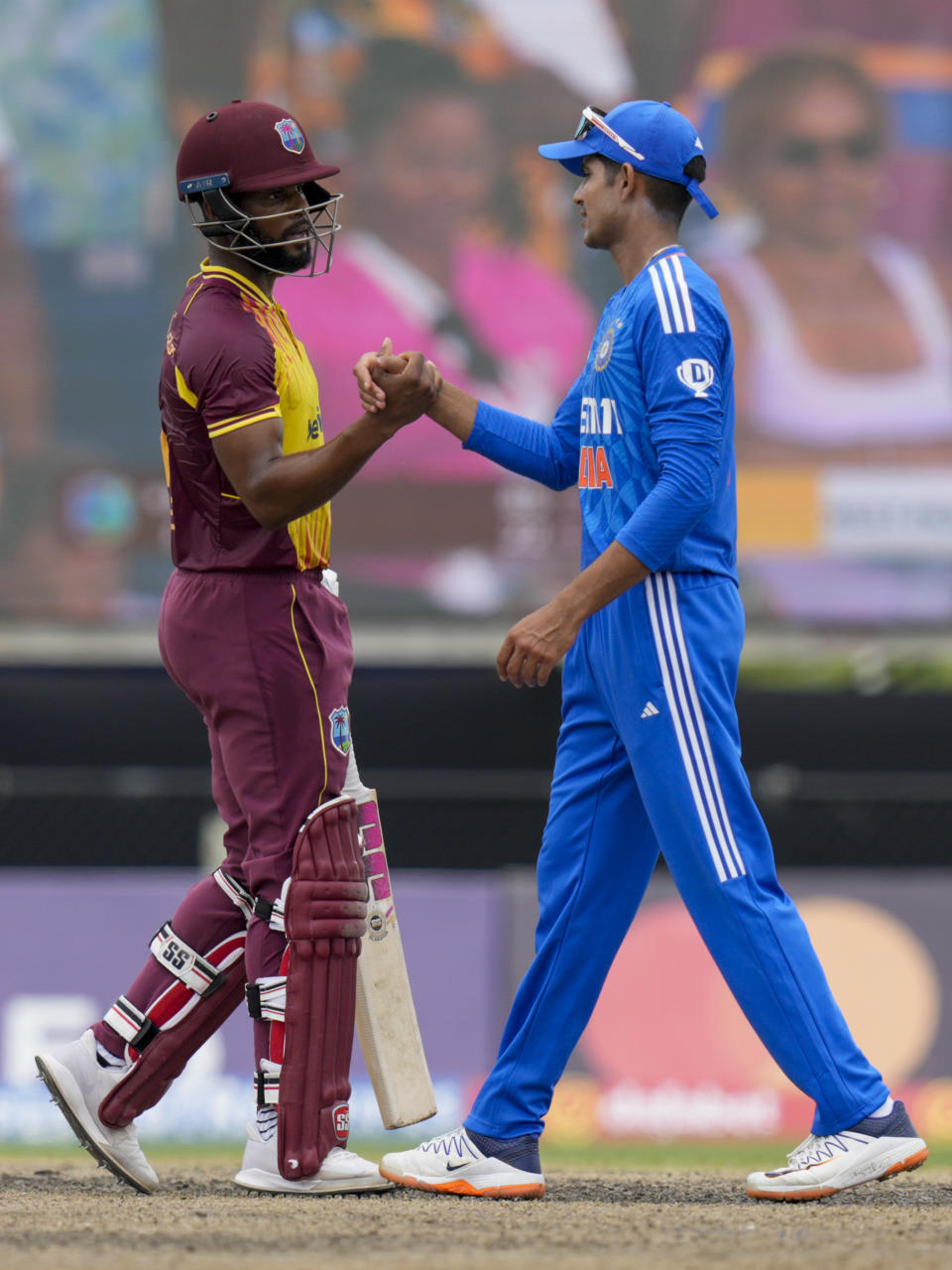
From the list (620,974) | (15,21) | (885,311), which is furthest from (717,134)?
(620,974)

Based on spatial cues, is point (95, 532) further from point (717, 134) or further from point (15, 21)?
point (717, 134)

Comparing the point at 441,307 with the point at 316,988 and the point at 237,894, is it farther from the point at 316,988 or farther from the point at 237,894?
the point at 316,988

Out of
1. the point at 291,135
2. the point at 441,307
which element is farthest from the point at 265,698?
the point at 441,307

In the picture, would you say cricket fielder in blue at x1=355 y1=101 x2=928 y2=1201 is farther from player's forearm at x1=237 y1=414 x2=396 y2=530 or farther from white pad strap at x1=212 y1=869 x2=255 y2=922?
white pad strap at x1=212 y1=869 x2=255 y2=922

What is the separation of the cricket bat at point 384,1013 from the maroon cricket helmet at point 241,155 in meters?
1.30

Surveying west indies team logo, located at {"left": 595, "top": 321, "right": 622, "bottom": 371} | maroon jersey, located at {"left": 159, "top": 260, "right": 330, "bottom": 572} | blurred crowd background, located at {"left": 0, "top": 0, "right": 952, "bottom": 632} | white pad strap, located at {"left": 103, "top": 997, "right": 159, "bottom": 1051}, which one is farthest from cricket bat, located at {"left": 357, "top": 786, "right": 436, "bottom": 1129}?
blurred crowd background, located at {"left": 0, "top": 0, "right": 952, "bottom": 632}

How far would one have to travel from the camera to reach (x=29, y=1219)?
3.49 metres

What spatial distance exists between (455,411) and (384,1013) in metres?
1.32

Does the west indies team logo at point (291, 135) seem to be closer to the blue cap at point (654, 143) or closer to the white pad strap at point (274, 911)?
the blue cap at point (654, 143)

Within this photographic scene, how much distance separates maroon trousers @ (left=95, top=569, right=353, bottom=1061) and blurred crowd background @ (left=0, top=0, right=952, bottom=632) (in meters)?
5.56

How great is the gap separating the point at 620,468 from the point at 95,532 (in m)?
6.00

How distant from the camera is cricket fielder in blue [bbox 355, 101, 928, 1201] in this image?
11.8 feet

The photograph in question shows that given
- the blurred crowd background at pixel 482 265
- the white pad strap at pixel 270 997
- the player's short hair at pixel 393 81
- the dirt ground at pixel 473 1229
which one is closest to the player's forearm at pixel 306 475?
the white pad strap at pixel 270 997

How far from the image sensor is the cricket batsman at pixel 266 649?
12.1ft
